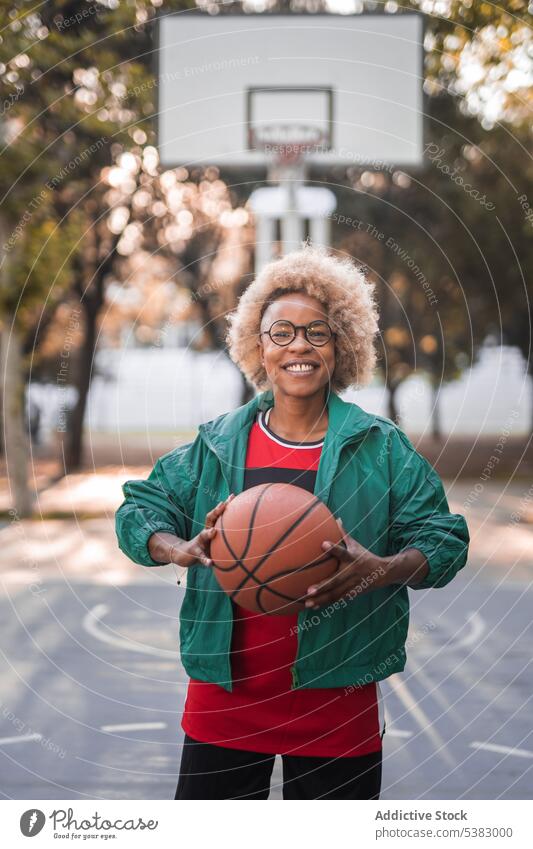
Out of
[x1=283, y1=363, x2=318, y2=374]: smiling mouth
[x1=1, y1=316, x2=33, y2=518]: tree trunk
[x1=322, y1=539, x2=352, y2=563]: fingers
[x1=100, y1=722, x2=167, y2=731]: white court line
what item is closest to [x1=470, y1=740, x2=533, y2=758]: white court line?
[x1=100, y1=722, x2=167, y2=731]: white court line

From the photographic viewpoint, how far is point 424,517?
291 centimetres

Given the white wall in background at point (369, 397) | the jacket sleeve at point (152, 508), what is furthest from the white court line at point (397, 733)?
the white wall in background at point (369, 397)

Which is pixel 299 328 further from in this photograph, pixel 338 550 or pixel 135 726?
pixel 135 726

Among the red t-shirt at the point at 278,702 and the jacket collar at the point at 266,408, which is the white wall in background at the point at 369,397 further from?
the red t-shirt at the point at 278,702

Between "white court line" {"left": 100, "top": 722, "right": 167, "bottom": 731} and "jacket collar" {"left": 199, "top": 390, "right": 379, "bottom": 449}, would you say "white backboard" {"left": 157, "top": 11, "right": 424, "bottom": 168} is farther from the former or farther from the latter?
"jacket collar" {"left": 199, "top": 390, "right": 379, "bottom": 449}

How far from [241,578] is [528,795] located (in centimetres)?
239

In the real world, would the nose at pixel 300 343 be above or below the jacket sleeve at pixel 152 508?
above

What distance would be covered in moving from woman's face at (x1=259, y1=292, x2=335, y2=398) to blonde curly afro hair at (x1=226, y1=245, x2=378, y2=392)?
0.04 m

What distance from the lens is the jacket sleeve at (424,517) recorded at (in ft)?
9.44

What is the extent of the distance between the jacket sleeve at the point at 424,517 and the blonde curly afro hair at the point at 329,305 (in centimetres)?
32

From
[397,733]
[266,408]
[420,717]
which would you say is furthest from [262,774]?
[420,717]

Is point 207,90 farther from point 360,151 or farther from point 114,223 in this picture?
point 114,223

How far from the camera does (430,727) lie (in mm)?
5586
